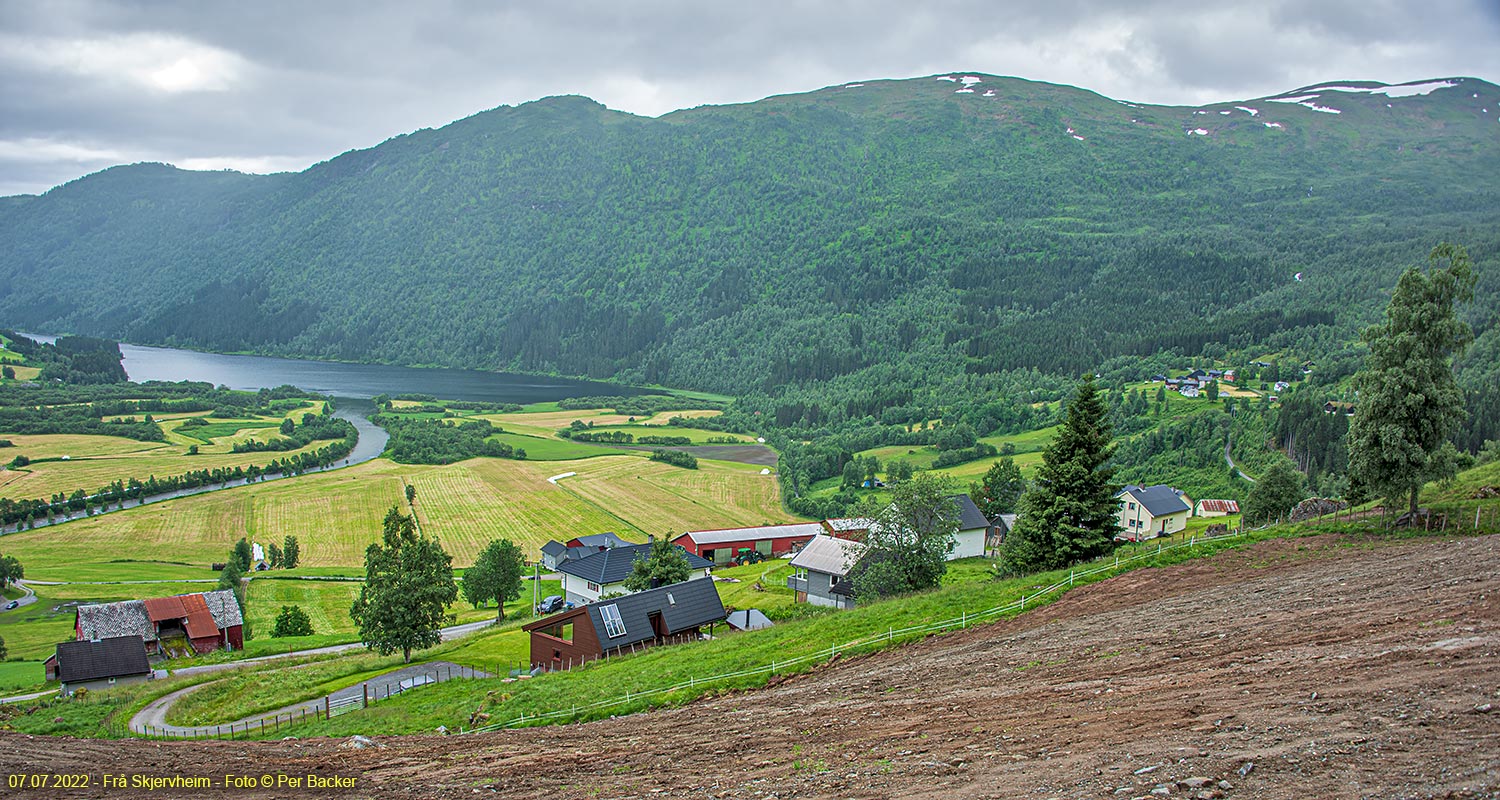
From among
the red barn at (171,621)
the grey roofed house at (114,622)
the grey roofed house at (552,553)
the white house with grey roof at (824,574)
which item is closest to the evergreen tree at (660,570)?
the white house with grey roof at (824,574)

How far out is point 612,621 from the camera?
3797 centimetres

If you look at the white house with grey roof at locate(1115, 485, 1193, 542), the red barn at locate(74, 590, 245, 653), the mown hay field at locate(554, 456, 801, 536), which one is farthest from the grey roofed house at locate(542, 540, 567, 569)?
the white house with grey roof at locate(1115, 485, 1193, 542)

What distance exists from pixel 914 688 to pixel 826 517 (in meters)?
78.2

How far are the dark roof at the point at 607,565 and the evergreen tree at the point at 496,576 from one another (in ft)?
11.5

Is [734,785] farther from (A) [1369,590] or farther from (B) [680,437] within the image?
(B) [680,437]

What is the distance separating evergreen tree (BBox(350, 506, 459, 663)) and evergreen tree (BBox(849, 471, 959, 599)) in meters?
20.1

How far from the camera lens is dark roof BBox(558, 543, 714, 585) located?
5691 cm

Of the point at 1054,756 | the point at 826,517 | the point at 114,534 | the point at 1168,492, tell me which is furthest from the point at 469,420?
the point at 1054,756

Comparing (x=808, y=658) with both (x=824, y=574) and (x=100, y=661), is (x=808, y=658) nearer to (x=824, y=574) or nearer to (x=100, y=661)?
(x=824, y=574)

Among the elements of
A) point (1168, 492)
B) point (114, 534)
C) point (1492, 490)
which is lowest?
point (114, 534)

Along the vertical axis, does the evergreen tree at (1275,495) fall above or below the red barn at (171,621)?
above

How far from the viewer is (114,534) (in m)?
89.4

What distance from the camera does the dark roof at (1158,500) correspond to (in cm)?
6819

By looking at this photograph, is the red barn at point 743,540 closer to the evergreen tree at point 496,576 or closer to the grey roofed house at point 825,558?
the evergreen tree at point 496,576
